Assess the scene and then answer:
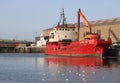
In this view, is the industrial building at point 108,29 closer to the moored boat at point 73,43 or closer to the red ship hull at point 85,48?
the moored boat at point 73,43

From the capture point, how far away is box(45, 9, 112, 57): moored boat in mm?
64250

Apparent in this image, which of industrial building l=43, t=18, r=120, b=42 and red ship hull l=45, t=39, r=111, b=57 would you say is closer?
red ship hull l=45, t=39, r=111, b=57

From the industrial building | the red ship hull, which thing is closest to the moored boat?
the red ship hull

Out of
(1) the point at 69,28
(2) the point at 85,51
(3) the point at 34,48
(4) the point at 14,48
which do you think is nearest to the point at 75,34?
(1) the point at 69,28

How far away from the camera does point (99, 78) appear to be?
106 ft

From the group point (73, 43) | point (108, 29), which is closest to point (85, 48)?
point (73, 43)

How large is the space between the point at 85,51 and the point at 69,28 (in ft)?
34.9

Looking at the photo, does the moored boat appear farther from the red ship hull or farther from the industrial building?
the industrial building

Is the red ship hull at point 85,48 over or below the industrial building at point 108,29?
below

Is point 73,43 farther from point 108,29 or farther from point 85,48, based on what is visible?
point 108,29

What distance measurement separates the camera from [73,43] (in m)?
68.1

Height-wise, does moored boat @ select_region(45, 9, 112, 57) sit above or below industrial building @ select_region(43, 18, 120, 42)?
below

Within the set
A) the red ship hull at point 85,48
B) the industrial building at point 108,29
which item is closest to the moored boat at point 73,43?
the red ship hull at point 85,48

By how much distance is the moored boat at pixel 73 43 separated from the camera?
64.2 meters
